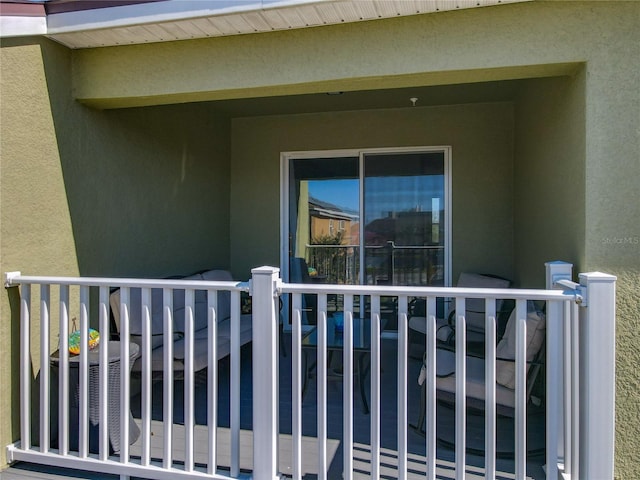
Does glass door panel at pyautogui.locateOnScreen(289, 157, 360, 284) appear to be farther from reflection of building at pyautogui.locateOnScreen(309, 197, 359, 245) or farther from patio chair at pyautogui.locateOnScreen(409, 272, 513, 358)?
patio chair at pyautogui.locateOnScreen(409, 272, 513, 358)

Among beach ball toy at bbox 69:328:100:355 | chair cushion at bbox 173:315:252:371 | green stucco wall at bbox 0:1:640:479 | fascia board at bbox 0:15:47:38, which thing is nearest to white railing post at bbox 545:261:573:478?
green stucco wall at bbox 0:1:640:479

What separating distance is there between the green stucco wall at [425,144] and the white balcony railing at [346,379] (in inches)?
102

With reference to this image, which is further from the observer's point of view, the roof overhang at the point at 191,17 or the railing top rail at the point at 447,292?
the roof overhang at the point at 191,17

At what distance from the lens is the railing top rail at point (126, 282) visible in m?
2.08

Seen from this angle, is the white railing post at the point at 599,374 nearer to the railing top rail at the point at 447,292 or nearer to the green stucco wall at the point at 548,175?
the railing top rail at the point at 447,292

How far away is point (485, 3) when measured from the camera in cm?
222

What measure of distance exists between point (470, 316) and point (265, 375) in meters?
2.89

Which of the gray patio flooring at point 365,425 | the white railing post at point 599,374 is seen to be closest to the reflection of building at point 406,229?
the gray patio flooring at point 365,425

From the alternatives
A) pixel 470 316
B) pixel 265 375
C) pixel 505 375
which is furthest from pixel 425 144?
pixel 265 375

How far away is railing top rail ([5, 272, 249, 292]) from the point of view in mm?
2084

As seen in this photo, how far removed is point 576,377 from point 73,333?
2.80 metres

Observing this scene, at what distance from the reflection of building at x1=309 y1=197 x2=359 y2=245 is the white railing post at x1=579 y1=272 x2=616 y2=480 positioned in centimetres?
334

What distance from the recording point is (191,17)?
2.37 m

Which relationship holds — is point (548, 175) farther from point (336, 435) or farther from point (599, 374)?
point (336, 435)
